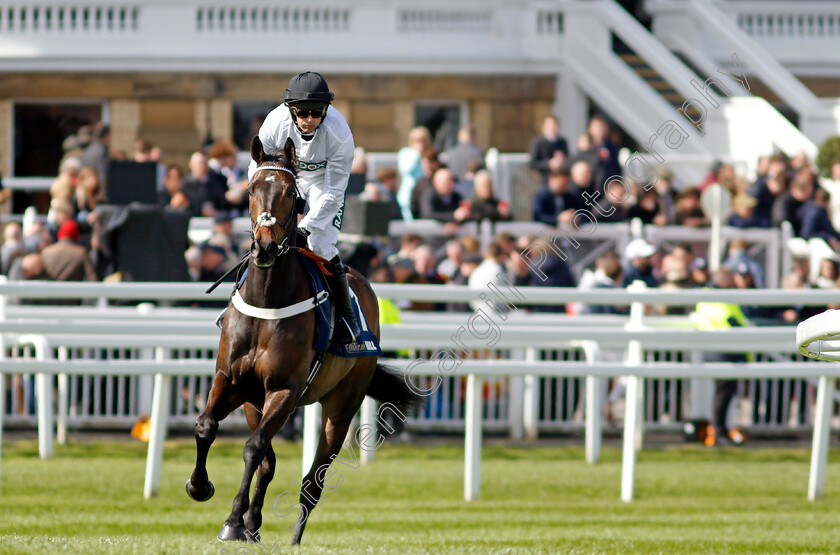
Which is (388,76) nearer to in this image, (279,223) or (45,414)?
(45,414)

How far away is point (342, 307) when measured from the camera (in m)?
7.30

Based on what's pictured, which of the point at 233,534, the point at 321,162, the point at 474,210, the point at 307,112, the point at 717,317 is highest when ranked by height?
the point at 307,112

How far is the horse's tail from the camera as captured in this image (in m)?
8.14

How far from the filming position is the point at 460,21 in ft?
71.0

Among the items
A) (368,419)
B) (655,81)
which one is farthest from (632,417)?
(655,81)

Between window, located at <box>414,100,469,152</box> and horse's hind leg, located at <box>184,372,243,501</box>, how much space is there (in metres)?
15.3

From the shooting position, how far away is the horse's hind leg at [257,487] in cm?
670

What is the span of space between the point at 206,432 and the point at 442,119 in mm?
15747

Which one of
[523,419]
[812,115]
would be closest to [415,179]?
[523,419]

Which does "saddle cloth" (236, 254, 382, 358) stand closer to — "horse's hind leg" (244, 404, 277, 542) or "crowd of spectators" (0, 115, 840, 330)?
"horse's hind leg" (244, 404, 277, 542)

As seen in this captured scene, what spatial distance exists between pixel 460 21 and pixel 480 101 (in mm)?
1273

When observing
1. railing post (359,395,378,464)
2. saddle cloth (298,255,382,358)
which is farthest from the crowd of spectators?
saddle cloth (298,255,382,358)

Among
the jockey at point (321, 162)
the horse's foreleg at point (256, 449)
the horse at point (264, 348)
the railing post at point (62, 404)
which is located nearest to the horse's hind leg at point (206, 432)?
the horse at point (264, 348)

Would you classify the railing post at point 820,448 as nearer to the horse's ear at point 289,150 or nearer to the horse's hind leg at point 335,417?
the horse's hind leg at point 335,417
